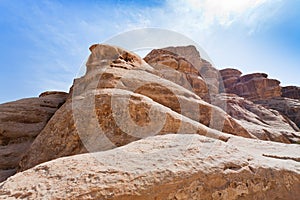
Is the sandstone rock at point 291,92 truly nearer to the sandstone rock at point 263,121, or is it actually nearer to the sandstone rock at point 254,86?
the sandstone rock at point 254,86

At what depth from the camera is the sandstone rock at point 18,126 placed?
735 cm

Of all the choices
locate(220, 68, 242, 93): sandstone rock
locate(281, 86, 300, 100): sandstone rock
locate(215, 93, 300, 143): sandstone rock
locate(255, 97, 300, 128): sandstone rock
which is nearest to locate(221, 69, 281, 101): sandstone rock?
locate(220, 68, 242, 93): sandstone rock

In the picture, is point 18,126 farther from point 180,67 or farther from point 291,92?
point 291,92

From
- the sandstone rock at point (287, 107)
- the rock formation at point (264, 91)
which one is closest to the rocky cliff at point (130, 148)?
the sandstone rock at point (287, 107)

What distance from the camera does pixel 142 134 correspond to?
5.53 meters

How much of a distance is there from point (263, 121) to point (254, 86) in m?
20.1

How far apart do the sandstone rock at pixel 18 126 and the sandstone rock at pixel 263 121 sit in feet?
42.0

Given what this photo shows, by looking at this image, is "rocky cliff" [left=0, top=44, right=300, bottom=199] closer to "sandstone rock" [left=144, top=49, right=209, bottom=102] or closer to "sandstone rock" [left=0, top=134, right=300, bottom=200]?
"sandstone rock" [left=0, top=134, right=300, bottom=200]

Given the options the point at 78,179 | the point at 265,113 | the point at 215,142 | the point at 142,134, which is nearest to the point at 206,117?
the point at 142,134

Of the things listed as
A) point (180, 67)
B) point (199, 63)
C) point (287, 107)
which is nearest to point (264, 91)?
point (287, 107)

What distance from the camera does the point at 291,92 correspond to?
144ft

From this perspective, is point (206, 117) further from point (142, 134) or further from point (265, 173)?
point (265, 173)

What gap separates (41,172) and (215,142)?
2.79 m

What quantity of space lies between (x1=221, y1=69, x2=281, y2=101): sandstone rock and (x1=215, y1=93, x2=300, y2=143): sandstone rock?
49.0ft
